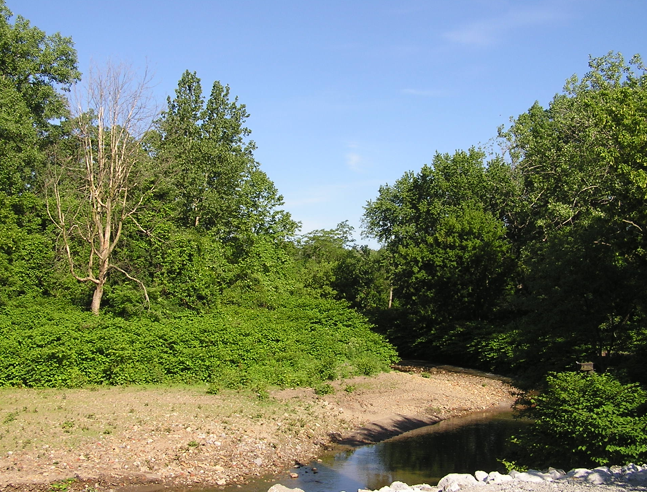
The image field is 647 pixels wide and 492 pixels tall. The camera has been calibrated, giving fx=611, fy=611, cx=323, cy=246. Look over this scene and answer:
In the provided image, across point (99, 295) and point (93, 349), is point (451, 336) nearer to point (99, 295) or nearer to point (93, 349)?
point (99, 295)

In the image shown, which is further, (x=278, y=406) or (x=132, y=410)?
(x=278, y=406)

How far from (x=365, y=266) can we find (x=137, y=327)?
1219 inches

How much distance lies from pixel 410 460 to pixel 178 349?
29.5ft

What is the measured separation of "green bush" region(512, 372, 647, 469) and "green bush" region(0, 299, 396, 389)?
10507 millimetres

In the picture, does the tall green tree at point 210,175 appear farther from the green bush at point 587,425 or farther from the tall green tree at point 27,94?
the green bush at point 587,425

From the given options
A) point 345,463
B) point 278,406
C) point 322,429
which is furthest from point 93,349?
point 345,463

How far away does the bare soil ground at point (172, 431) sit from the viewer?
13281 mm

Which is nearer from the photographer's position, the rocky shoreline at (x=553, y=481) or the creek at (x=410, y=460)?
the rocky shoreline at (x=553, y=481)

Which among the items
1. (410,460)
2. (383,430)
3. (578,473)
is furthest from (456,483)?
(383,430)

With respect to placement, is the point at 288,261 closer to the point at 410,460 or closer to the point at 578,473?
the point at 410,460

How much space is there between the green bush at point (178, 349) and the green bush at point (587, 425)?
1051 cm

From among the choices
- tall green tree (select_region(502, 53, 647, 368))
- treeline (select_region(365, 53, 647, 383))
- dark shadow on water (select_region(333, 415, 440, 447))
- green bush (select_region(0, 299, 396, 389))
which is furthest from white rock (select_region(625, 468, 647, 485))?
green bush (select_region(0, 299, 396, 389))

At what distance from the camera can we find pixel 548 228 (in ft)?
105

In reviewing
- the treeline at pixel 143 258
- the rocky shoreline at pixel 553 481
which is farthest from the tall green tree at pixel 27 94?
the rocky shoreline at pixel 553 481
